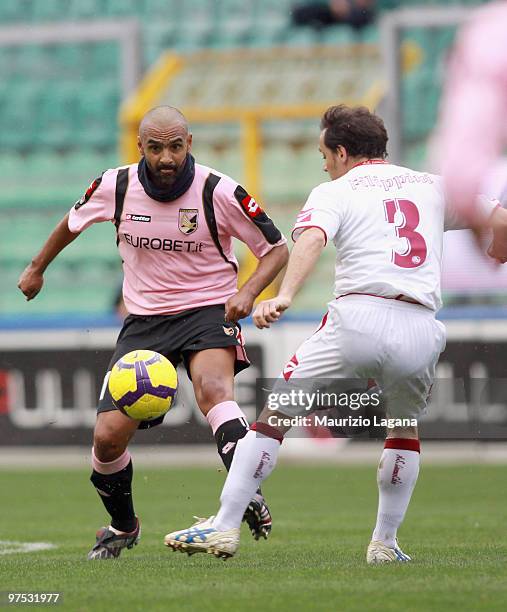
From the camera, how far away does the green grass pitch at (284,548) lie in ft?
16.2

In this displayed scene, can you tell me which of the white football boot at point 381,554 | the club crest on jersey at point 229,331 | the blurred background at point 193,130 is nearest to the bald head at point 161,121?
the club crest on jersey at point 229,331

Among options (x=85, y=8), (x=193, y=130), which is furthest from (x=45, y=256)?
(x=85, y=8)

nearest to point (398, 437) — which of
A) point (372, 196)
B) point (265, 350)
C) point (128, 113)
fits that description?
point (372, 196)

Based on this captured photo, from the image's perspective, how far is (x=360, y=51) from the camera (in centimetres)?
1482

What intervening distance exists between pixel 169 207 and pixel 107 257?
30.4ft

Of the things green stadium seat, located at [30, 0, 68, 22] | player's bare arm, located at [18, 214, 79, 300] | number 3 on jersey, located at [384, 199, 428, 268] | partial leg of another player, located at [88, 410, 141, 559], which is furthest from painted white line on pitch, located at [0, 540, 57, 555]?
green stadium seat, located at [30, 0, 68, 22]

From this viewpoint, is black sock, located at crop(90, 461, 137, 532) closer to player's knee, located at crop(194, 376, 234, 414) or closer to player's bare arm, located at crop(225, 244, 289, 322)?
player's knee, located at crop(194, 376, 234, 414)

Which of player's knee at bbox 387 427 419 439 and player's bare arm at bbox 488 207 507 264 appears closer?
player's bare arm at bbox 488 207 507 264

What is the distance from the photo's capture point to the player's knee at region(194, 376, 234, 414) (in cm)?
659

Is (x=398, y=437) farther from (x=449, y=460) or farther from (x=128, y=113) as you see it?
(x=128, y=113)

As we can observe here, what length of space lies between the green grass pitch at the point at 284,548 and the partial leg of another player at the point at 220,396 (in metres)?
0.55

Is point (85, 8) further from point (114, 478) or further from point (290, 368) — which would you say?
point (290, 368)

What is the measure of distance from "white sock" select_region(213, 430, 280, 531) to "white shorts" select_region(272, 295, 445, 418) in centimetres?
18

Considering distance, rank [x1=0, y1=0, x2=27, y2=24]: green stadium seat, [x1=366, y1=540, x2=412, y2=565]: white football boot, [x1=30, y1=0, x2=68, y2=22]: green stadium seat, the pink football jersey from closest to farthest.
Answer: [x1=366, y1=540, x2=412, y2=565]: white football boot, the pink football jersey, [x1=30, y1=0, x2=68, y2=22]: green stadium seat, [x1=0, y1=0, x2=27, y2=24]: green stadium seat
